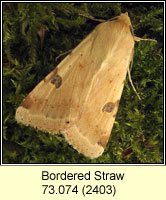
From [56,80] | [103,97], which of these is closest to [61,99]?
[56,80]

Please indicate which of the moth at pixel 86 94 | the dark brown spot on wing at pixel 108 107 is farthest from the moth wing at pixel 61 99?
the dark brown spot on wing at pixel 108 107

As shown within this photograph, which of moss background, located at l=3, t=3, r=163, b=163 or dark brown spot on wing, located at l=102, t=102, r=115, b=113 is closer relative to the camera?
dark brown spot on wing, located at l=102, t=102, r=115, b=113

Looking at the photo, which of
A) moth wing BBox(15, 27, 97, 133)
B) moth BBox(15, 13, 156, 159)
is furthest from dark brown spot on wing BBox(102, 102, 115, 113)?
moth wing BBox(15, 27, 97, 133)

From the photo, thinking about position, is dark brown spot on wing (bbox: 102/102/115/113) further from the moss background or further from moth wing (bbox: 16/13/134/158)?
the moss background

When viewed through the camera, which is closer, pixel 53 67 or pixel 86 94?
pixel 86 94

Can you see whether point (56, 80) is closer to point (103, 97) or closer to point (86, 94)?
point (86, 94)

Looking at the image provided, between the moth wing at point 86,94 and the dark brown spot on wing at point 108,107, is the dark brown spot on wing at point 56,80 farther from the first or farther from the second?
the dark brown spot on wing at point 108,107

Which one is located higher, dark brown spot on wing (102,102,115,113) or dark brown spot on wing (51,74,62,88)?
dark brown spot on wing (51,74,62,88)

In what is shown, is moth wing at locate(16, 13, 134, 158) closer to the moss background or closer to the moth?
the moth
